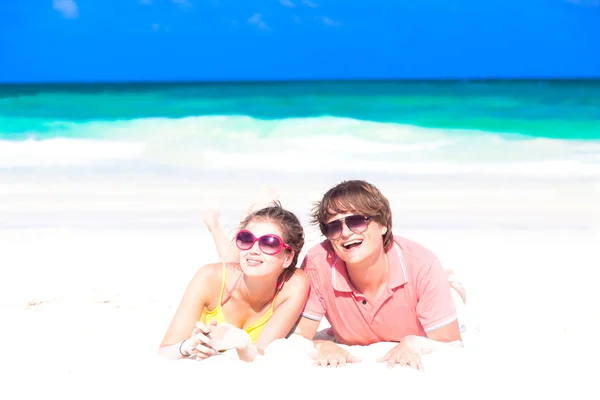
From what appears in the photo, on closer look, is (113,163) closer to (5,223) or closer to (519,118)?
(5,223)

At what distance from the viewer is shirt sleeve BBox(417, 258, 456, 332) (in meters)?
3.30

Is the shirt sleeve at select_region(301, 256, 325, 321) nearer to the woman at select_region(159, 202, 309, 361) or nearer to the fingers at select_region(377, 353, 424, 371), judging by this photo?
the woman at select_region(159, 202, 309, 361)

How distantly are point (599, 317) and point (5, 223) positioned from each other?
496 centimetres

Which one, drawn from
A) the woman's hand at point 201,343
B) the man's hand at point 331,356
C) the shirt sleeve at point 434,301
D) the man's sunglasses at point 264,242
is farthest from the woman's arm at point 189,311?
the shirt sleeve at point 434,301

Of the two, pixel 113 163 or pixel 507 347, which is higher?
pixel 113 163

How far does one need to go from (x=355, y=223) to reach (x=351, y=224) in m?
0.02

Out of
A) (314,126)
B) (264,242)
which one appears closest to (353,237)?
(264,242)

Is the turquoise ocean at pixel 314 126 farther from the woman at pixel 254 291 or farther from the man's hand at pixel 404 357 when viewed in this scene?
the man's hand at pixel 404 357

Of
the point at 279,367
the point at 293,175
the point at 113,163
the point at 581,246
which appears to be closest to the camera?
the point at 279,367

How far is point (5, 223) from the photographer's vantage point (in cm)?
668

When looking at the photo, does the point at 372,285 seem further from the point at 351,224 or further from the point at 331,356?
the point at 331,356

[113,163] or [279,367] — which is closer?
[279,367]

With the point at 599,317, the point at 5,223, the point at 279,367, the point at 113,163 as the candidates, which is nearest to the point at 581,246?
the point at 599,317

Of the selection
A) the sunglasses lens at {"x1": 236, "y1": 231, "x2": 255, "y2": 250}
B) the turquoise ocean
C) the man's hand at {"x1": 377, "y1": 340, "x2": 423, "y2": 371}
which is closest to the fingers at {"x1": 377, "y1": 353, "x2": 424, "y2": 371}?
the man's hand at {"x1": 377, "y1": 340, "x2": 423, "y2": 371}
